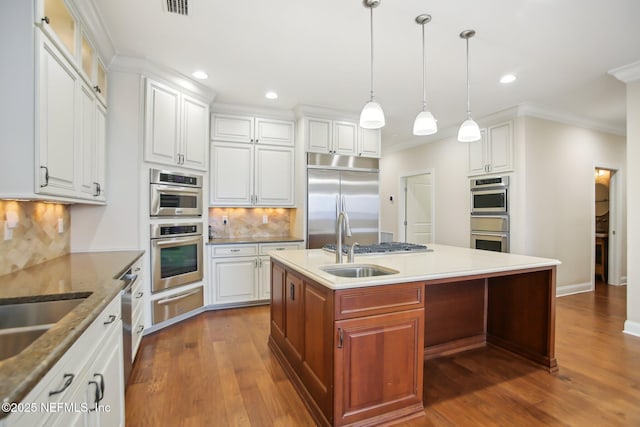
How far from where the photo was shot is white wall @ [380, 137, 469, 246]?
5.00m

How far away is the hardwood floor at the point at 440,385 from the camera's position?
6.04ft

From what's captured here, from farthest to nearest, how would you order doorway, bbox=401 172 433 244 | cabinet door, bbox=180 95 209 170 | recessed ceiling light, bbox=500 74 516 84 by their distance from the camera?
doorway, bbox=401 172 433 244
cabinet door, bbox=180 95 209 170
recessed ceiling light, bbox=500 74 516 84

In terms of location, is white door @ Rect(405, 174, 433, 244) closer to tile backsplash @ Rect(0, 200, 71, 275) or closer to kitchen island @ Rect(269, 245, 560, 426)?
kitchen island @ Rect(269, 245, 560, 426)

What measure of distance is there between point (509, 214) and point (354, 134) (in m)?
2.49

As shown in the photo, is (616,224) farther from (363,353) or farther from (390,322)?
(363,353)

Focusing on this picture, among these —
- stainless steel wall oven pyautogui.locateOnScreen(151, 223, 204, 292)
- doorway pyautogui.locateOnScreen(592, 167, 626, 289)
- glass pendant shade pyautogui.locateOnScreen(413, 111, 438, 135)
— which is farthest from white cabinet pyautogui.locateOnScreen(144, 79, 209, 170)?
doorway pyautogui.locateOnScreen(592, 167, 626, 289)

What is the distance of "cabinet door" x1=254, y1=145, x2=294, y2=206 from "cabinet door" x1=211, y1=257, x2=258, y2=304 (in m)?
0.88

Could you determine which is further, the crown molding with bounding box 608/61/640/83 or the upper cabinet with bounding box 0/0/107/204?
the crown molding with bounding box 608/61/640/83

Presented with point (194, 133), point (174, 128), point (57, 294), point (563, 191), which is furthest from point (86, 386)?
point (563, 191)

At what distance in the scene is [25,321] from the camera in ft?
4.36

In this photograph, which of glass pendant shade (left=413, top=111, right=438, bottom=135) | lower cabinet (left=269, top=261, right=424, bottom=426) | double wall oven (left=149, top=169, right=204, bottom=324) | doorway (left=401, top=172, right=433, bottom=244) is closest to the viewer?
lower cabinet (left=269, top=261, right=424, bottom=426)

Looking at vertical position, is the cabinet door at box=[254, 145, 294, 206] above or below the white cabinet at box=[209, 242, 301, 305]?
above

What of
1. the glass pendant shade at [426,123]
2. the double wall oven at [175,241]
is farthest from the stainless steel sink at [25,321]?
the glass pendant shade at [426,123]

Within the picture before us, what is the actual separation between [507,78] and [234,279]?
13.1 feet
